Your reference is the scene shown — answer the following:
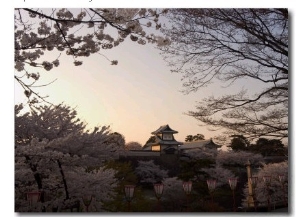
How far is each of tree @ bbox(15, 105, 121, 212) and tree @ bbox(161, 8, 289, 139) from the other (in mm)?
1061

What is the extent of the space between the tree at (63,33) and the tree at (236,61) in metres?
0.35

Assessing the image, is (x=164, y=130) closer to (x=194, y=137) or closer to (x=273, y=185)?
(x=194, y=137)

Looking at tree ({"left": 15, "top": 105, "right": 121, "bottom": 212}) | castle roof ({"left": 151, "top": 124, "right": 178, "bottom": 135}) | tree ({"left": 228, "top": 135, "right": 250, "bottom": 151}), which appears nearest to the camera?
tree ({"left": 15, "top": 105, "right": 121, "bottom": 212})

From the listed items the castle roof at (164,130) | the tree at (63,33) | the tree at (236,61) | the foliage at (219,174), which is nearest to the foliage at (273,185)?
the foliage at (219,174)

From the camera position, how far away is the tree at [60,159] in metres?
4.38

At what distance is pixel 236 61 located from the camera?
4617 millimetres

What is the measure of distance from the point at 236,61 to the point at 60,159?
2.04m

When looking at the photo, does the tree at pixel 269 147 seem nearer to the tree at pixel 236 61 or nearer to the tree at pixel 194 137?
the tree at pixel 236 61

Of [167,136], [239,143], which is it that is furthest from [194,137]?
[239,143]

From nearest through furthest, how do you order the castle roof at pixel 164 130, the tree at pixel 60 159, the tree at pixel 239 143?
the tree at pixel 60 159 < the castle roof at pixel 164 130 < the tree at pixel 239 143

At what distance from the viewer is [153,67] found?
4.61 m

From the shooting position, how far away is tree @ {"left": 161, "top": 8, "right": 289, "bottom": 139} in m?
4.58

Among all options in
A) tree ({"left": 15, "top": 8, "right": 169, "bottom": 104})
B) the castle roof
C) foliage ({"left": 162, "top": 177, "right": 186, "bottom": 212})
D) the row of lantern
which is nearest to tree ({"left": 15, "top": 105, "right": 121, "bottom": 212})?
the row of lantern

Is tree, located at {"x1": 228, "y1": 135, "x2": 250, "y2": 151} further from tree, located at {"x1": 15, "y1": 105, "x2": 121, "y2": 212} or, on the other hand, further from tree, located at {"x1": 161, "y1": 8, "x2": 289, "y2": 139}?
tree, located at {"x1": 15, "y1": 105, "x2": 121, "y2": 212}
